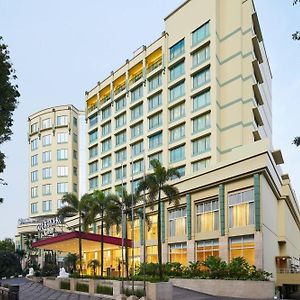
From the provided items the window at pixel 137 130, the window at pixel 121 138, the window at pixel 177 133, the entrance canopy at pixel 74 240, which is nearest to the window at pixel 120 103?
the window at pixel 121 138

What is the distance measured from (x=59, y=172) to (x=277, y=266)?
67.8 metres

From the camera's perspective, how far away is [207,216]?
50.4 meters

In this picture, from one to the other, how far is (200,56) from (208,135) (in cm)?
1021

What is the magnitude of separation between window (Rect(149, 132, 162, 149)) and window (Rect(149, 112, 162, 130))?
1295 mm

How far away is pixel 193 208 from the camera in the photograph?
52.5 meters

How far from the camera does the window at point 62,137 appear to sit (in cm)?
11272

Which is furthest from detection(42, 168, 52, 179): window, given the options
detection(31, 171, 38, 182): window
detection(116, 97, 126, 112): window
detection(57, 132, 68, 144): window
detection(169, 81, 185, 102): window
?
detection(169, 81, 185, 102): window

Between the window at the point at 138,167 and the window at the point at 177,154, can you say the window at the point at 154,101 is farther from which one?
the window at the point at 138,167

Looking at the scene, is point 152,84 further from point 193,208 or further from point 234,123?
point 193,208

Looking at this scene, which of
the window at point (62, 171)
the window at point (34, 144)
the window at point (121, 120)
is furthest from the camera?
the window at point (34, 144)

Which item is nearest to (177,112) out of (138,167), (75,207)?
(138,167)

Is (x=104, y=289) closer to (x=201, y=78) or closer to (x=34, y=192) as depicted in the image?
(x=201, y=78)

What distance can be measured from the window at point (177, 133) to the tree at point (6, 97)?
143 feet

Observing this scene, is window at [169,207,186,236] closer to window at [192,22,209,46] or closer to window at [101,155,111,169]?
window at [192,22,209,46]
